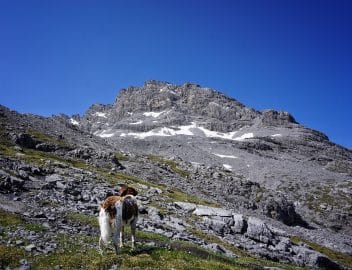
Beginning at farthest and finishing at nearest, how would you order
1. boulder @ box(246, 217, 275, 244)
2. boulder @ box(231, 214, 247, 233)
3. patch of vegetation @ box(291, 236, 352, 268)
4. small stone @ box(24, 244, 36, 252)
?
patch of vegetation @ box(291, 236, 352, 268) → boulder @ box(246, 217, 275, 244) → boulder @ box(231, 214, 247, 233) → small stone @ box(24, 244, 36, 252)

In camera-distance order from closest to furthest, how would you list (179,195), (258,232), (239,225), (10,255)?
(10,255) < (239,225) < (258,232) < (179,195)

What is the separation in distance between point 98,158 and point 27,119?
36920 mm

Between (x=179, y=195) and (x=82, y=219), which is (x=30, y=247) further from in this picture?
(x=179, y=195)

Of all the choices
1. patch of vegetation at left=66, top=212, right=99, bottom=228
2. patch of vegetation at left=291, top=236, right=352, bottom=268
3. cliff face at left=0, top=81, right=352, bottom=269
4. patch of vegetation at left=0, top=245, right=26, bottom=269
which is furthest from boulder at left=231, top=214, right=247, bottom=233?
patch of vegetation at left=0, top=245, right=26, bottom=269

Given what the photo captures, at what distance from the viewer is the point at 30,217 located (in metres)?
29.8

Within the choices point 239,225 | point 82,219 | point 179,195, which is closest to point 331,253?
point 239,225

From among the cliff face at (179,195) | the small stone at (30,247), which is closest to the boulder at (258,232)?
the cliff face at (179,195)

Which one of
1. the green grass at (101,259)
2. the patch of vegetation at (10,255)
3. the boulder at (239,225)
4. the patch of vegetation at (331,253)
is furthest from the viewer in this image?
the patch of vegetation at (331,253)

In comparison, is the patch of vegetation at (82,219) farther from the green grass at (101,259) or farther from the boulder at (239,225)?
the boulder at (239,225)

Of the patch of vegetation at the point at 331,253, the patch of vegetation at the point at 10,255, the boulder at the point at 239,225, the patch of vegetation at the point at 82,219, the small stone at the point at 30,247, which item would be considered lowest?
the patch of vegetation at the point at 331,253

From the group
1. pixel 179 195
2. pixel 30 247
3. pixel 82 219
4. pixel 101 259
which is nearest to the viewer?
pixel 101 259

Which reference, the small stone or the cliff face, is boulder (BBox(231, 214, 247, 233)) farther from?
the small stone

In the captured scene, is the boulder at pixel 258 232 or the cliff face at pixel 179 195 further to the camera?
the boulder at pixel 258 232

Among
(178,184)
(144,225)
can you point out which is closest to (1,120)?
(178,184)
